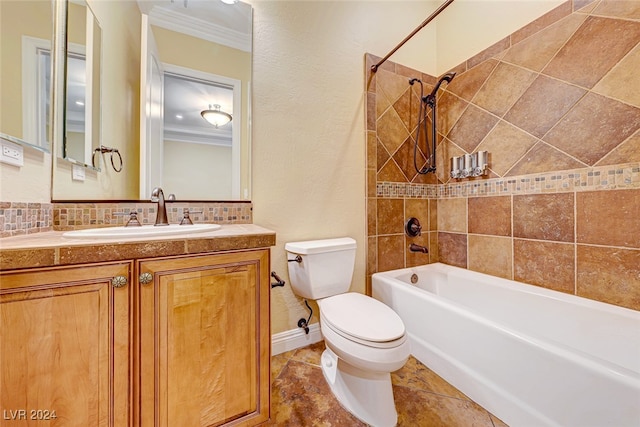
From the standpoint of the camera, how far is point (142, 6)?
1.28 meters

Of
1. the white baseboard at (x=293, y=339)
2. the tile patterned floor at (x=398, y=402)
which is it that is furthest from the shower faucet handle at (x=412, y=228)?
the white baseboard at (x=293, y=339)

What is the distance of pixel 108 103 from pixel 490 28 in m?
2.53

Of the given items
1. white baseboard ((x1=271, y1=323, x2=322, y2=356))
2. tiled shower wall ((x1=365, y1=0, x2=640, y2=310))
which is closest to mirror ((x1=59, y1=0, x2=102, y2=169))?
white baseboard ((x1=271, y1=323, x2=322, y2=356))

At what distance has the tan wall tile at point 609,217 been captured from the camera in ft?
3.69

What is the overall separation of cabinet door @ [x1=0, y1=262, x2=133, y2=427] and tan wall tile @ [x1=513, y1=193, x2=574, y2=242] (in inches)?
81.2

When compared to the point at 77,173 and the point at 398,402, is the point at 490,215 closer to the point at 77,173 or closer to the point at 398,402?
the point at 398,402

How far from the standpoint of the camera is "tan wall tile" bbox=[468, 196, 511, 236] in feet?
5.24

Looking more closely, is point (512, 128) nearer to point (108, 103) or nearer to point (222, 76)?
point (222, 76)

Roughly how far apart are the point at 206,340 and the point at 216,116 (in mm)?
1177

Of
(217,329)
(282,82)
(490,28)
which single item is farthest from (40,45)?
(490,28)

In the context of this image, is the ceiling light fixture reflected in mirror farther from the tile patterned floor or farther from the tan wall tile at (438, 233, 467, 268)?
the tan wall tile at (438, 233, 467, 268)

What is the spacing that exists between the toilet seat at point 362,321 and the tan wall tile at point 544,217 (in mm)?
1098

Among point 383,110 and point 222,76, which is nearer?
point 222,76

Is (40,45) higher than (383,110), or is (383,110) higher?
(383,110)
